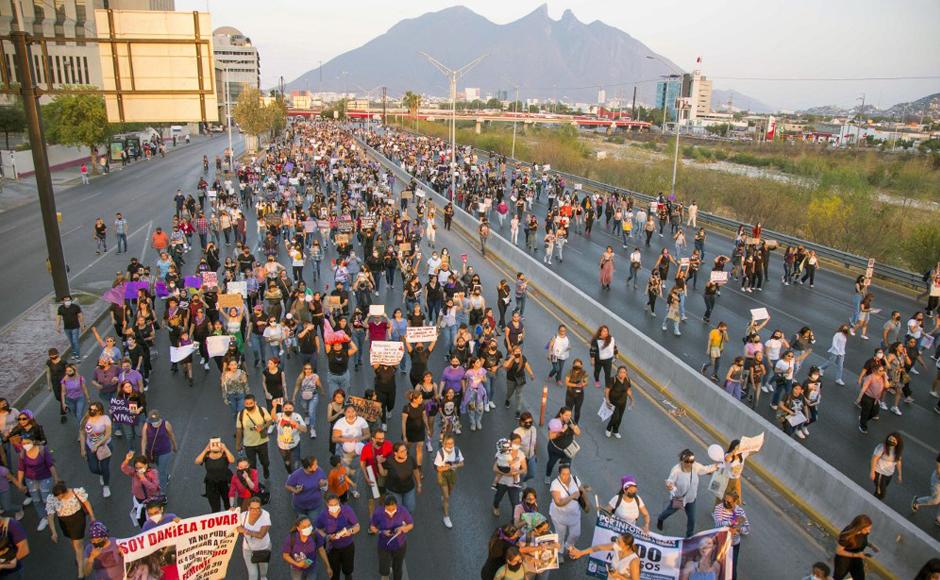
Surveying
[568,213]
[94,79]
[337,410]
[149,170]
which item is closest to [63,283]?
[337,410]

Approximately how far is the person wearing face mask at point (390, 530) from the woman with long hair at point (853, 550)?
15.4 feet

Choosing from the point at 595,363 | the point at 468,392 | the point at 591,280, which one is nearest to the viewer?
the point at 468,392

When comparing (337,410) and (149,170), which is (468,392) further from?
(149,170)

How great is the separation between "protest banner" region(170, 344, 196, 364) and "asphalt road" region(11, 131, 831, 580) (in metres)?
0.73

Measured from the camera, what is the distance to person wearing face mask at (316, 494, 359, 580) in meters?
7.30

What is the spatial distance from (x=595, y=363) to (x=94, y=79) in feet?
283

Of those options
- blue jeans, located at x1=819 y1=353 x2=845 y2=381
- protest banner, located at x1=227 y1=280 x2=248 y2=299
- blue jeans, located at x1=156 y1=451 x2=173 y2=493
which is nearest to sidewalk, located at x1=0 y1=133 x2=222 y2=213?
protest banner, located at x1=227 y1=280 x2=248 y2=299

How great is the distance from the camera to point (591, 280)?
23.4 m

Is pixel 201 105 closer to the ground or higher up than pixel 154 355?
higher up

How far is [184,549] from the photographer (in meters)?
7.04

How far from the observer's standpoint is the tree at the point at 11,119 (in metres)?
57.0

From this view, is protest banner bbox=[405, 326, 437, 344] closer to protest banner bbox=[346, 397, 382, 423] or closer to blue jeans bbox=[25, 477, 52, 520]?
protest banner bbox=[346, 397, 382, 423]

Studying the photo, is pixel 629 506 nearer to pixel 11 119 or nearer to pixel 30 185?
pixel 30 185

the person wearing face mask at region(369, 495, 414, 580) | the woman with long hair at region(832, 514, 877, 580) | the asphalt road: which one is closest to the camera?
the woman with long hair at region(832, 514, 877, 580)
